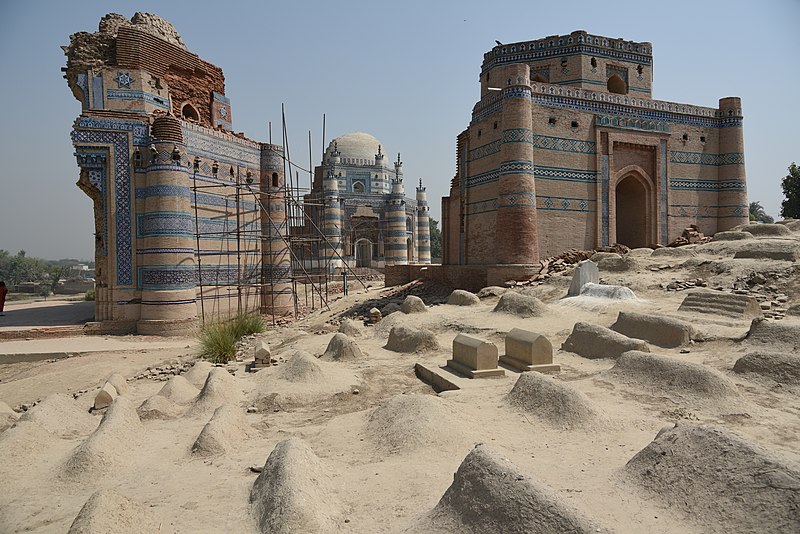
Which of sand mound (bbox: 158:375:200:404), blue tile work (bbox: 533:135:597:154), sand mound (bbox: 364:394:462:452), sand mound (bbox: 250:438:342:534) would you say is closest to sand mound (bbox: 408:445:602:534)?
sand mound (bbox: 250:438:342:534)

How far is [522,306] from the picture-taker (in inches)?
416

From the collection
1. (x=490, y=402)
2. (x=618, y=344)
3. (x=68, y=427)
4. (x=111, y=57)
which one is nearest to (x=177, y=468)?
(x=68, y=427)

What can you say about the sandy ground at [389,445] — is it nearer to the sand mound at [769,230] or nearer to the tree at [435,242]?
the sand mound at [769,230]

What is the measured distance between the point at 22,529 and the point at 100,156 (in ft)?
45.9

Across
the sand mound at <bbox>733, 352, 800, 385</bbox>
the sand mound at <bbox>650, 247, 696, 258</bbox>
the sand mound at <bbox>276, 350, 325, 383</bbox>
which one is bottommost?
the sand mound at <bbox>276, 350, 325, 383</bbox>

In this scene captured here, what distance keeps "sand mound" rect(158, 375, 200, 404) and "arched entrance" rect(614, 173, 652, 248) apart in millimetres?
15018

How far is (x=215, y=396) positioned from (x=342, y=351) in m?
2.80

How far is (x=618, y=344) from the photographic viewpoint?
736cm

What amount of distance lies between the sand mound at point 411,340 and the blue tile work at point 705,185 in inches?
504

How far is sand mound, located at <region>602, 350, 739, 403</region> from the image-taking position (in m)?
5.17

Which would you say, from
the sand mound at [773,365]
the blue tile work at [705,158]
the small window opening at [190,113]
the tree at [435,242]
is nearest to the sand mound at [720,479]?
the sand mound at [773,365]

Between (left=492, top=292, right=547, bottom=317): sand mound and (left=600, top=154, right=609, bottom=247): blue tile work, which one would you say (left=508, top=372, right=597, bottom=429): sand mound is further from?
(left=600, top=154, right=609, bottom=247): blue tile work

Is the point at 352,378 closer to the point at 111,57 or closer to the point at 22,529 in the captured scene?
the point at 22,529

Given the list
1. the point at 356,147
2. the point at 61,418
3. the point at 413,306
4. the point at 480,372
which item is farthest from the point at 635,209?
the point at 356,147
